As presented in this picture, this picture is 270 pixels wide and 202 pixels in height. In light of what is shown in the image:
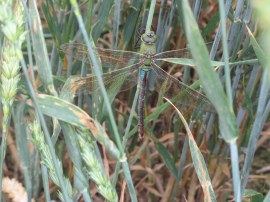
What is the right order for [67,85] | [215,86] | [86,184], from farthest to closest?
[67,85], [86,184], [215,86]

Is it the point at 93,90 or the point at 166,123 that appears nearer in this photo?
the point at 93,90

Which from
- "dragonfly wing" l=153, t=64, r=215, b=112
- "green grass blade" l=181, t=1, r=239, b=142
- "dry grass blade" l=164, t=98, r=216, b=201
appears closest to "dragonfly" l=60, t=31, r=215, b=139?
"dragonfly wing" l=153, t=64, r=215, b=112

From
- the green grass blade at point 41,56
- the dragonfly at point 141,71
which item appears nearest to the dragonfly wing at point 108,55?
the dragonfly at point 141,71

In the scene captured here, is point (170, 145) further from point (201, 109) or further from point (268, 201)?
point (268, 201)

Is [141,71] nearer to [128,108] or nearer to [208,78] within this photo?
[128,108]

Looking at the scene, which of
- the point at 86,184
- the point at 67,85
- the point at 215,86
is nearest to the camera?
the point at 215,86

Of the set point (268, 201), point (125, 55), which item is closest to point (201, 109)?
point (125, 55)

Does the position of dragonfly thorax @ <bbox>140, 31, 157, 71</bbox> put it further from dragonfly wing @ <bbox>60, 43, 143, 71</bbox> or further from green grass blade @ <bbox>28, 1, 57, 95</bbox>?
green grass blade @ <bbox>28, 1, 57, 95</bbox>
